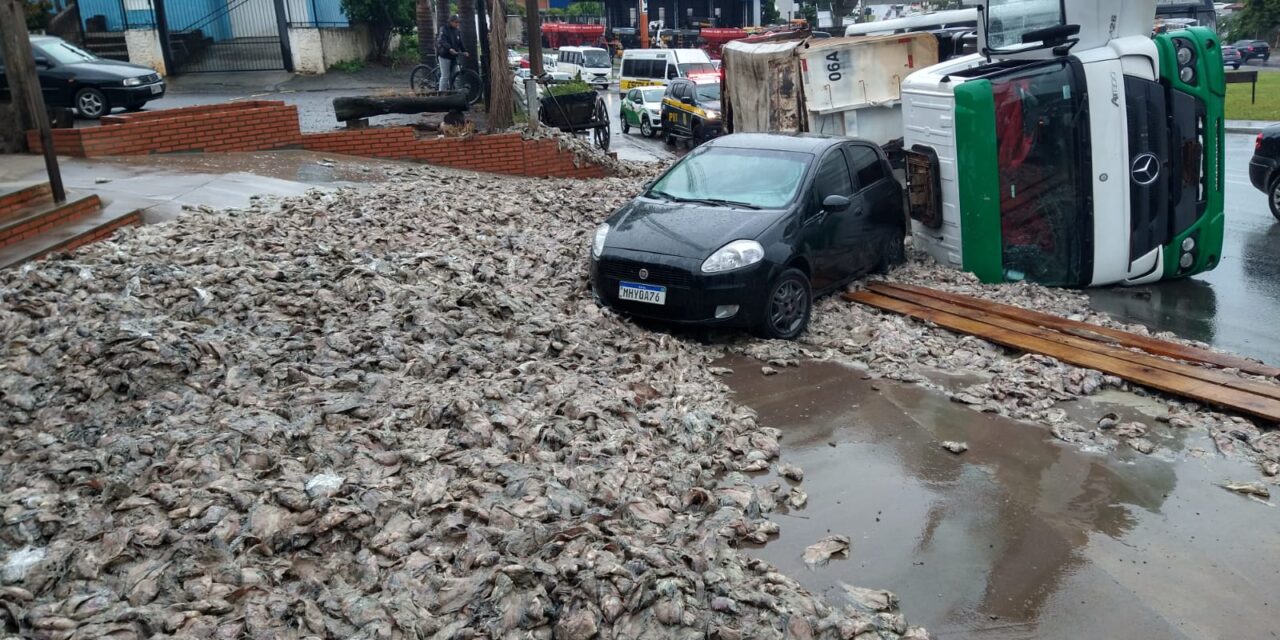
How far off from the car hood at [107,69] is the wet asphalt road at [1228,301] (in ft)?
57.6

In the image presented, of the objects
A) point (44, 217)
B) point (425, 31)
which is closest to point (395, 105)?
point (44, 217)

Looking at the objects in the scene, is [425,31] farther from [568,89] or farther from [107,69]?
[107,69]

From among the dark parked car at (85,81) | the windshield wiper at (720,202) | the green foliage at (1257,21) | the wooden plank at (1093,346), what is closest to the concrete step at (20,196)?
the windshield wiper at (720,202)

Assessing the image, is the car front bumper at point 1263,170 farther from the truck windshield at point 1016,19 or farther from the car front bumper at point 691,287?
the car front bumper at point 691,287

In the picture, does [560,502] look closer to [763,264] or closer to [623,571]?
[623,571]

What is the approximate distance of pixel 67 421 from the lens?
5.63 meters

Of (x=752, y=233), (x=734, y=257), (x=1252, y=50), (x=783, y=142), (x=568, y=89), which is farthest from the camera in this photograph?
(x=1252, y=50)

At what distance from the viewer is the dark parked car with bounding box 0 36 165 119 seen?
1848 centimetres

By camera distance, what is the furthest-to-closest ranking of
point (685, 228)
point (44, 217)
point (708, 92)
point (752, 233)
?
1. point (708, 92)
2. point (44, 217)
3. point (685, 228)
4. point (752, 233)

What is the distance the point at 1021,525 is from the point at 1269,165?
34.7ft

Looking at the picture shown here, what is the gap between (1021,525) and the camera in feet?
17.5

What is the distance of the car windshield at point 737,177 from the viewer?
29.6 ft

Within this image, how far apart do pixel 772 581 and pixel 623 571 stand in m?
0.75

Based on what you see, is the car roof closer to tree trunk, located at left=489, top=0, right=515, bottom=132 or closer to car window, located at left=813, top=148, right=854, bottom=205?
car window, located at left=813, top=148, right=854, bottom=205
